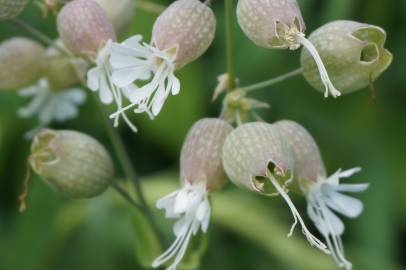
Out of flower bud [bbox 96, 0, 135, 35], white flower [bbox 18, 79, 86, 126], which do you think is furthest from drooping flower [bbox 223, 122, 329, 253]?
white flower [bbox 18, 79, 86, 126]

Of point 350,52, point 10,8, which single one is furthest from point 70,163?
point 350,52

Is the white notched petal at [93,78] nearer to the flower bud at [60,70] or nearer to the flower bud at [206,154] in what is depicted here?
the flower bud at [206,154]

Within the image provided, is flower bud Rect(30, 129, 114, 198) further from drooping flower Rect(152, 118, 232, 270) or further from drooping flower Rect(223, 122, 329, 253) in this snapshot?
drooping flower Rect(223, 122, 329, 253)

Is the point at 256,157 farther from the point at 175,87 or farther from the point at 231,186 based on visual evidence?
→ the point at 231,186

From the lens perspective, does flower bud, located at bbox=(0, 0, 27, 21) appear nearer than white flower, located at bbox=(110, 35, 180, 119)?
No

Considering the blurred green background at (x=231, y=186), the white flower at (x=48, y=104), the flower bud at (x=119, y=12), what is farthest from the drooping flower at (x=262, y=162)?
the blurred green background at (x=231, y=186)

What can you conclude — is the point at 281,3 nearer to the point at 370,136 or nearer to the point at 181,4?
the point at 181,4
